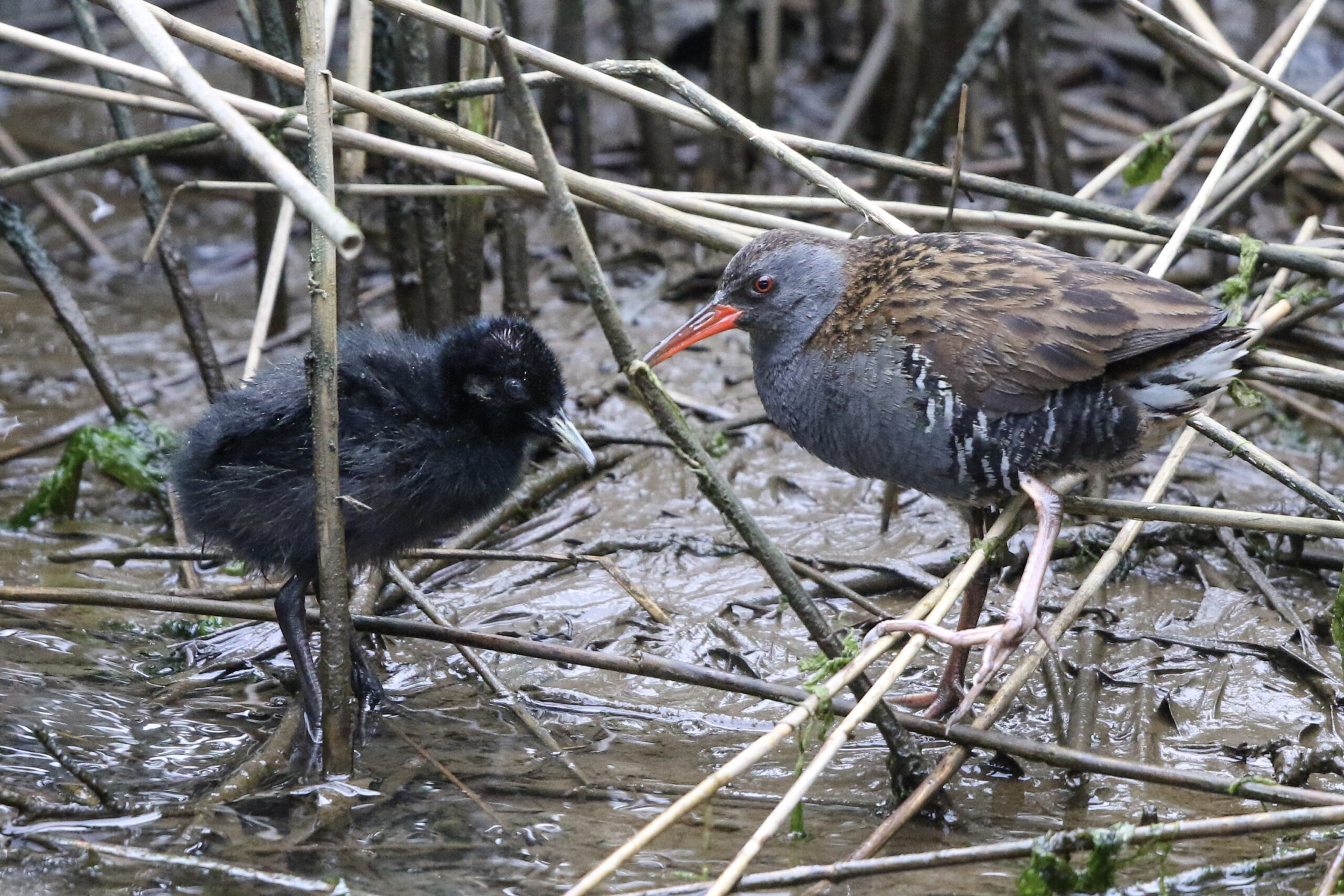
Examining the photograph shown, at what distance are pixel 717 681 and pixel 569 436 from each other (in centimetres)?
101

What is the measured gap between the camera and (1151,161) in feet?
14.9

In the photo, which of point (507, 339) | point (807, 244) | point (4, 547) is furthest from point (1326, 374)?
point (4, 547)

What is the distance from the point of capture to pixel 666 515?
194 inches

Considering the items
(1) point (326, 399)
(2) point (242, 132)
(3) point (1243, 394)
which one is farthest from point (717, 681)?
(3) point (1243, 394)

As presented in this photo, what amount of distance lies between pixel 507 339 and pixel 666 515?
57.6 inches

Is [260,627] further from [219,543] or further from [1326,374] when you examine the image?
[1326,374]

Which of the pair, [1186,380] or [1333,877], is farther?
[1186,380]

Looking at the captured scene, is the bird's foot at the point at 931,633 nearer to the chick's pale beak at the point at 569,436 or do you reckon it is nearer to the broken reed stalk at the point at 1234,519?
the broken reed stalk at the point at 1234,519

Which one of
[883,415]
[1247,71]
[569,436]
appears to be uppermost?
[1247,71]

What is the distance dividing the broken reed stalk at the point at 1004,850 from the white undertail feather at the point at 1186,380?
1.03 meters

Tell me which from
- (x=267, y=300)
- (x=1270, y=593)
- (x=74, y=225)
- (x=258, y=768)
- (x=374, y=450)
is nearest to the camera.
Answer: (x=258, y=768)

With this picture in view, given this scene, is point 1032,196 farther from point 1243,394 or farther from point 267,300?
point 267,300

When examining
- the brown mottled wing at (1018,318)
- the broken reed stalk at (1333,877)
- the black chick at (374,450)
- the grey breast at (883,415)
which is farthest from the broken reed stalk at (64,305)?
the broken reed stalk at (1333,877)

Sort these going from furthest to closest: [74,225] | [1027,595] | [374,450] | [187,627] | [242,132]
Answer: [74,225] < [187,627] < [374,450] < [1027,595] < [242,132]
